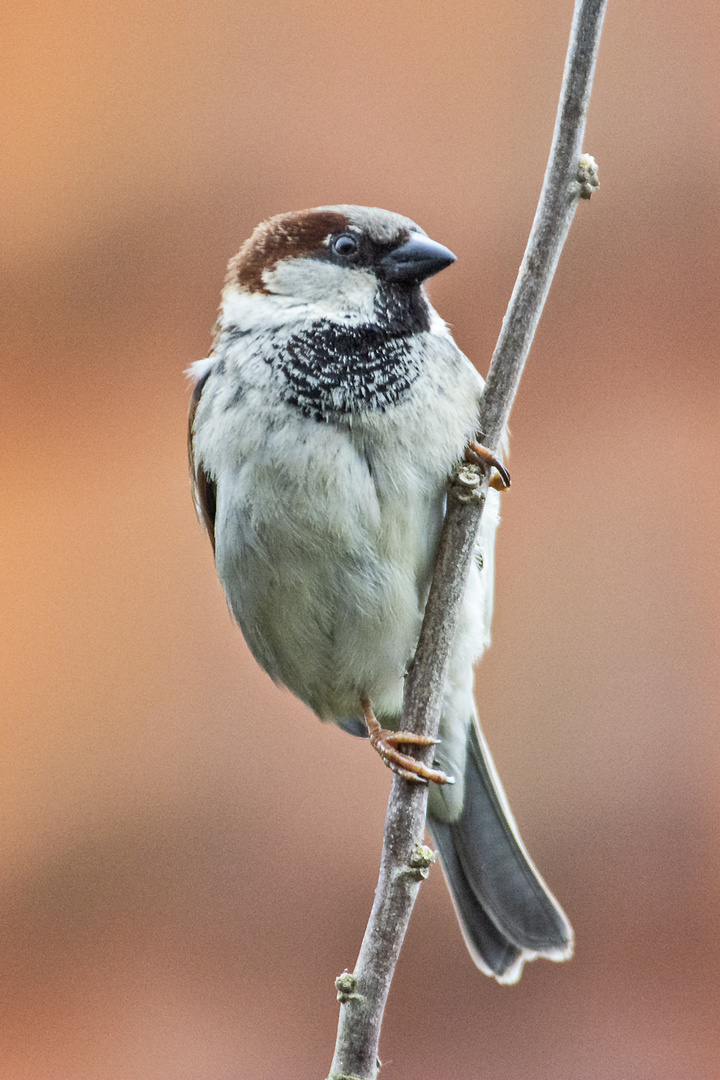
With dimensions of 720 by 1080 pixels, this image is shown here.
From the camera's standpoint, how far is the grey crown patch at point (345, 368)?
58.7 inches

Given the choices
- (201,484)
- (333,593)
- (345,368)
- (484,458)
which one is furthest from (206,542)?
(484,458)

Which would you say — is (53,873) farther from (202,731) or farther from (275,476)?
(275,476)

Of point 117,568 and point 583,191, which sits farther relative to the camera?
point 117,568

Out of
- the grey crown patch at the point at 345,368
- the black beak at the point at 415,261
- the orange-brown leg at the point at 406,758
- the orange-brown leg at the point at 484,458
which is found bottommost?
the orange-brown leg at the point at 406,758

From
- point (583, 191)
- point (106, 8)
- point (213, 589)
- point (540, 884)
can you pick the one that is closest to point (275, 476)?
point (583, 191)

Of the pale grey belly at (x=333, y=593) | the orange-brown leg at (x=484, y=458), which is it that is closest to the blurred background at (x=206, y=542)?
the pale grey belly at (x=333, y=593)

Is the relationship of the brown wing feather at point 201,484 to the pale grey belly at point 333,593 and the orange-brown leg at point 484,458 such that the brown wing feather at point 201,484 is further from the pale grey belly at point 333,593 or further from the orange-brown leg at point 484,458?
the orange-brown leg at point 484,458

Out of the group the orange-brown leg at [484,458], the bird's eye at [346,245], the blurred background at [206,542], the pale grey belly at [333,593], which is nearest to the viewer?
the orange-brown leg at [484,458]

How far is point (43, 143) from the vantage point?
2.59m

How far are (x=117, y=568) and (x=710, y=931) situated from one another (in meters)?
1.49

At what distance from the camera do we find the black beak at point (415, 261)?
1598 mm

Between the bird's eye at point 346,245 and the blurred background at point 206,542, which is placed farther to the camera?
the blurred background at point 206,542

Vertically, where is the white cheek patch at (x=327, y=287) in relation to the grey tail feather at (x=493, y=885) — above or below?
above

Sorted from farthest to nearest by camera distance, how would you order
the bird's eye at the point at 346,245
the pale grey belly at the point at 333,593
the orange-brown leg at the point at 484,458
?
the bird's eye at the point at 346,245 → the pale grey belly at the point at 333,593 → the orange-brown leg at the point at 484,458
